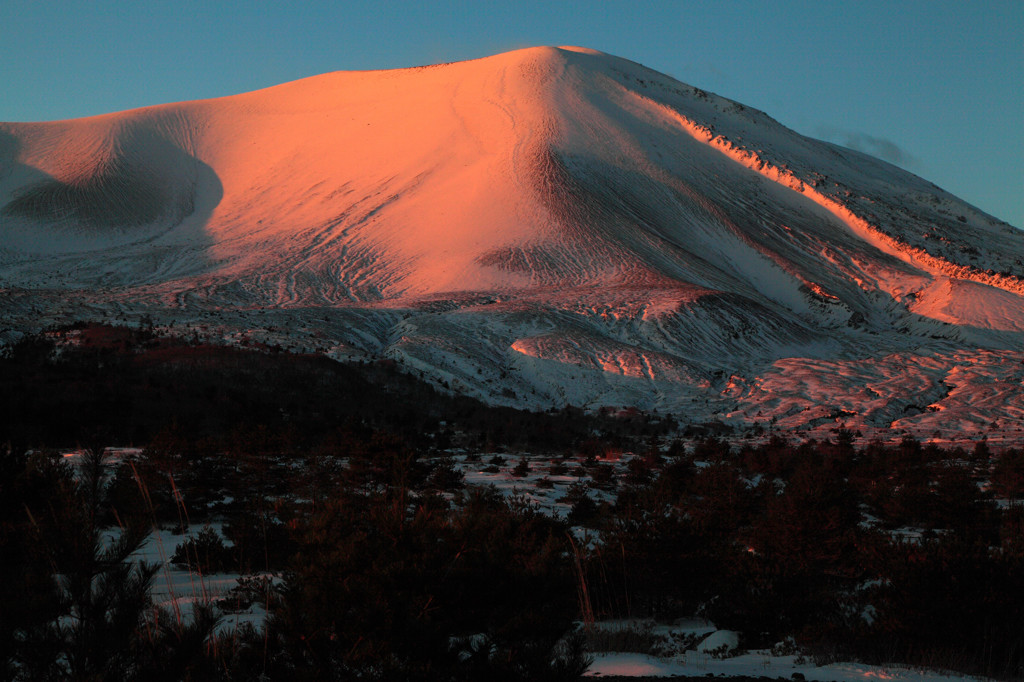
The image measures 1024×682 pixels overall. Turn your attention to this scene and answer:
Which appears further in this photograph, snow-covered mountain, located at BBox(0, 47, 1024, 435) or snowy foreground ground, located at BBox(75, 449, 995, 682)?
snow-covered mountain, located at BBox(0, 47, 1024, 435)

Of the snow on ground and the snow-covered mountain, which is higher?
the snow-covered mountain

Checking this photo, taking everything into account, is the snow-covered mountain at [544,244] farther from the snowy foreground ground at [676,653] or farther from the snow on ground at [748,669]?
the snow on ground at [748,669]

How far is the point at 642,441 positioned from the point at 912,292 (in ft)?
100

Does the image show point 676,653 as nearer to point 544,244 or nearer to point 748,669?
point 748,669

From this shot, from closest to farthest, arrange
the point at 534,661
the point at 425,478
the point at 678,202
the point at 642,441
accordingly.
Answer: the point at 534,661
the point at 425,478
the point at 642,441
the point at 678,202

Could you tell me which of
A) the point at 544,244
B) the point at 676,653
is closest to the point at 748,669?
the point at 676,653

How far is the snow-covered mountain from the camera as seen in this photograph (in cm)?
2952

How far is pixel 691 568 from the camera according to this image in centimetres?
802

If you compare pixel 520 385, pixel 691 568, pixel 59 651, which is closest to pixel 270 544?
pixel 691 568

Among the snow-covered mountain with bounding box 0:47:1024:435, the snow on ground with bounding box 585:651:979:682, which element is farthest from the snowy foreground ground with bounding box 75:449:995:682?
the snow-covered mountain with bounding box 0:47:1024:435

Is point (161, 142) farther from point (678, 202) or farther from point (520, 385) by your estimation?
point (520, 385)

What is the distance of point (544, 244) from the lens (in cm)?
4412

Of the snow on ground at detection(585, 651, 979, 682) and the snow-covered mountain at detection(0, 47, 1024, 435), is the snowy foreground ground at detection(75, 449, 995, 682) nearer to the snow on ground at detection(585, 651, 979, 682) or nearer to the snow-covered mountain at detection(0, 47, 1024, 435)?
the snow on ground at detection(585, 651, 979, 682)

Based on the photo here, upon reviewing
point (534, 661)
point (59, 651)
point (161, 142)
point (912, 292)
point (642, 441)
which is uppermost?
point (161, 142)
